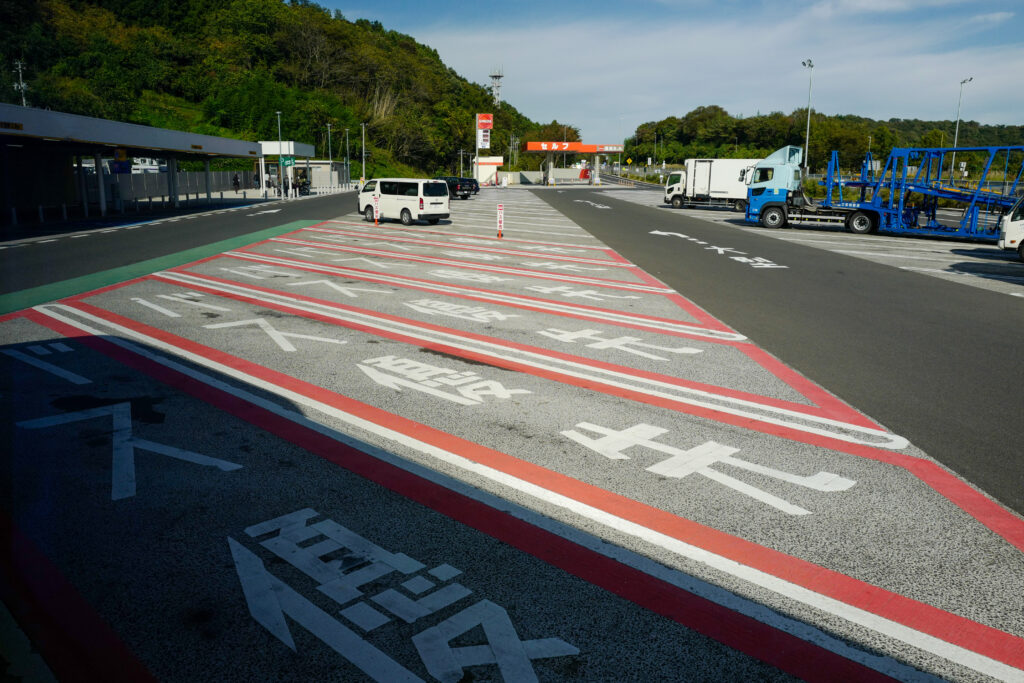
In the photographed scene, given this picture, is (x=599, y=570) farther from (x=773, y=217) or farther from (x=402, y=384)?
(x=773, y=217)

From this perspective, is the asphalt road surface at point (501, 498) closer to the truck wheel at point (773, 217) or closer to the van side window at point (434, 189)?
the van side window at point (434, 189)

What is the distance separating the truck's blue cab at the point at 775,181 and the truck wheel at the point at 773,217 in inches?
8.6

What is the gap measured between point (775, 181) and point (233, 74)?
80445mm

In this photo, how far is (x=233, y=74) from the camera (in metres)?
89.8

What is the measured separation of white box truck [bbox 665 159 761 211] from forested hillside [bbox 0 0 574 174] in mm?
55586

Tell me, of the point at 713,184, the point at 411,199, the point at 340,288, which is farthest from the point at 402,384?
the point at 713,184

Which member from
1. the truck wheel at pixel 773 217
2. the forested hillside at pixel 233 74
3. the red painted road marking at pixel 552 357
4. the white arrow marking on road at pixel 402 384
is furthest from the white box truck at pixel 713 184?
the forested hillside at pixel 233 74

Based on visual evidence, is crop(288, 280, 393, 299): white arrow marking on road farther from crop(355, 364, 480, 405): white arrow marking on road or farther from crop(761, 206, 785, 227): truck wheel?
crop(761, 206, 785, 227): truck wheel

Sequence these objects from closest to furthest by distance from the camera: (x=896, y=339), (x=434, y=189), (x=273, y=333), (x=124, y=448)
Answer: (x=124, y=448)
(x=273, y=333)
(x=896, y=339)
(x=434, y=189)

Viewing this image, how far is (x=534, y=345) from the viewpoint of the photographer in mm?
9688

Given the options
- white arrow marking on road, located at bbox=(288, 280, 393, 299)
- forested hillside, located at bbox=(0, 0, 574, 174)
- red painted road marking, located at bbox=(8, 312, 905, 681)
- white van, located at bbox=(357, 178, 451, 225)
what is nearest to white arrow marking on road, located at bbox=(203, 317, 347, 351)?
white arrow marking on road, located at bbox=(288, 280, 393, 299)

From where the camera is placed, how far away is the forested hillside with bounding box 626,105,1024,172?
302 feet

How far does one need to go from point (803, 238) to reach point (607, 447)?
2349cm

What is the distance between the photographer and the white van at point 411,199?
29359 mm
